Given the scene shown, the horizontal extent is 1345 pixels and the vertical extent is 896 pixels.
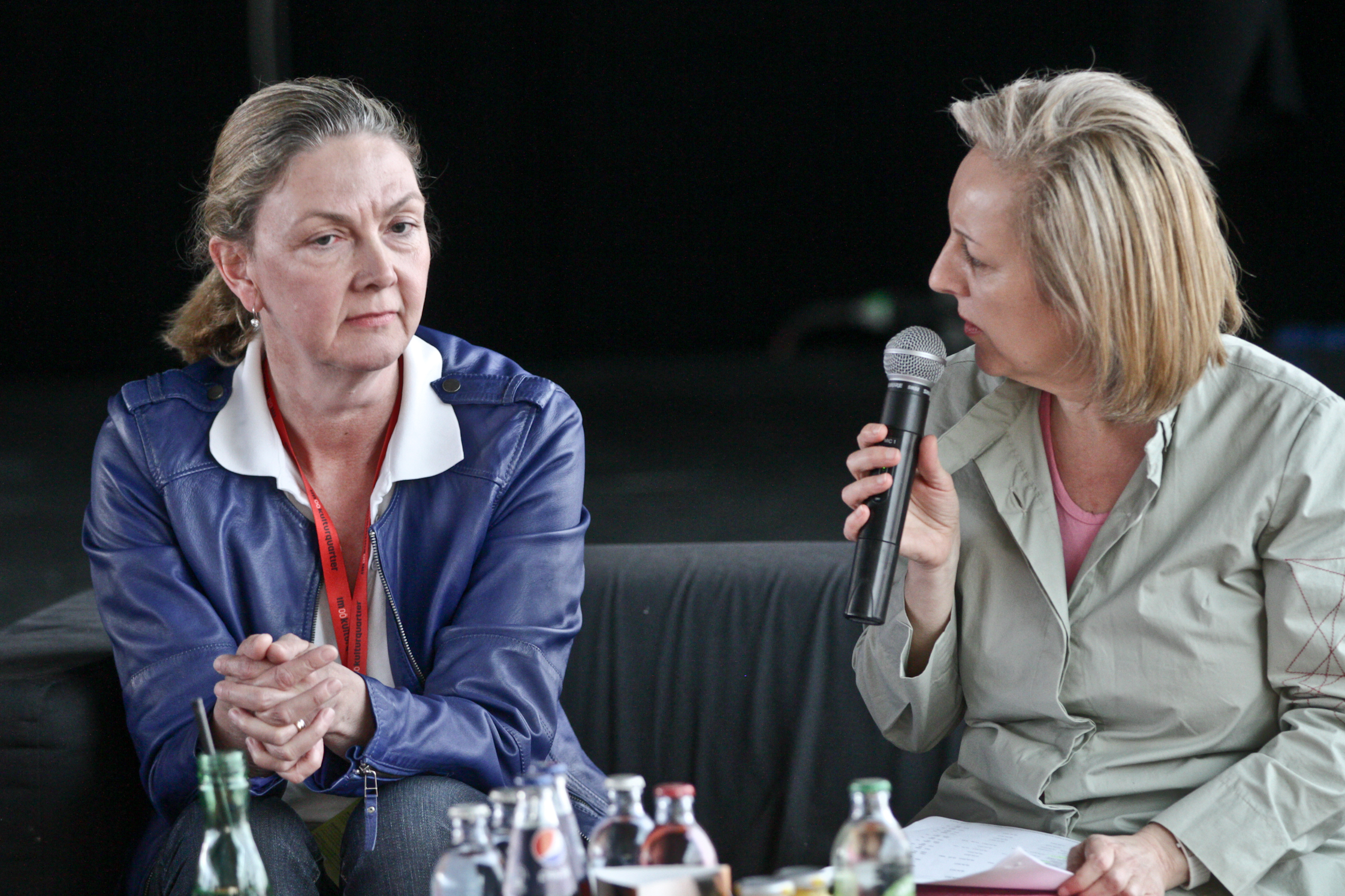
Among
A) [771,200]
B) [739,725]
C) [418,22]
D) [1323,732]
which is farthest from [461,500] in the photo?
[771,200]

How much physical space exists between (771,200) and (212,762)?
1216cm

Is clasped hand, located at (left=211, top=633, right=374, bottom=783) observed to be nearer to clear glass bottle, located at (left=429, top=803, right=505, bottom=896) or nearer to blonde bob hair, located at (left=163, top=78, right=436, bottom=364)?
clear glass bottle, located at (left=429, top=803, right=505, bottom=896)

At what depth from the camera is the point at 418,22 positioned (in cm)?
1051

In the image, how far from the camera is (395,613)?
1.79 m

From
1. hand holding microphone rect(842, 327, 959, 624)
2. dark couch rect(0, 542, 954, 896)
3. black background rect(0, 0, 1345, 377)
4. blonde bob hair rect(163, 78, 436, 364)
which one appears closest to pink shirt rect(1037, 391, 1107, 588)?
hand holding microphone rect(842, 327, 959, 624)

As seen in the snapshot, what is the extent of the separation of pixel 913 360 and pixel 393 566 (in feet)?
2.53

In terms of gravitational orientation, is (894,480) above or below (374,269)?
below

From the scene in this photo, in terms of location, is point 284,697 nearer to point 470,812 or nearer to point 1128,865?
point 470,812

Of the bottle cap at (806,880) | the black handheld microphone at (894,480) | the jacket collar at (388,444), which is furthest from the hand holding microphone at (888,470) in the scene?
the jacket collar at (388,444)

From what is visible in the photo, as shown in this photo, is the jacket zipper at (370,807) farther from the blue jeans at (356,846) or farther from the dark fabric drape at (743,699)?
the dark fabric drape at (743,699)

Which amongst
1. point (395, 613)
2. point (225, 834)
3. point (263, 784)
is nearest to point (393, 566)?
point (395, 613)

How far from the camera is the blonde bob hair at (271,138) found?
1806 mm

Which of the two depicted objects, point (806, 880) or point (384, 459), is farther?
point (384, 459)

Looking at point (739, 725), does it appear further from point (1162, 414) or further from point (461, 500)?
point (1162, 414)
